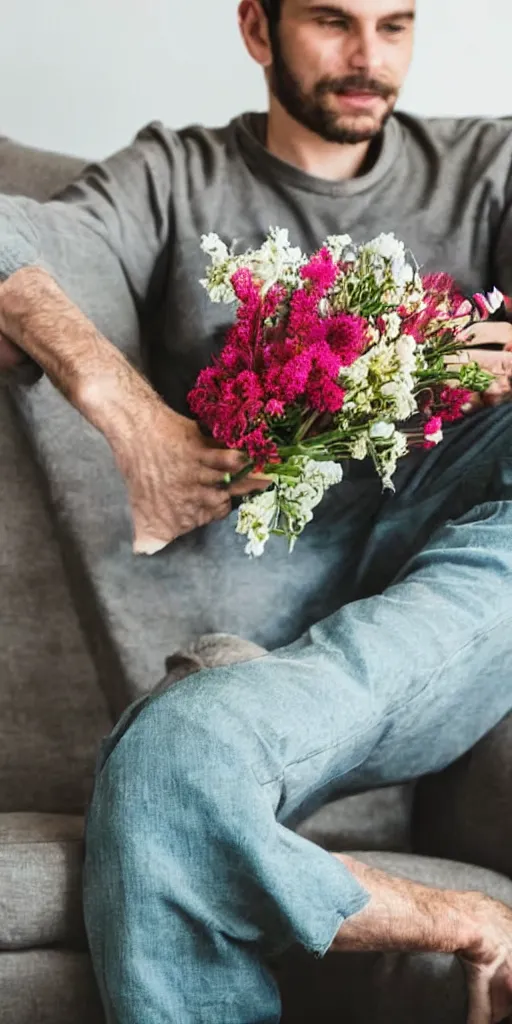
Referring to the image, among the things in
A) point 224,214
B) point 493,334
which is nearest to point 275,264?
point 493,334

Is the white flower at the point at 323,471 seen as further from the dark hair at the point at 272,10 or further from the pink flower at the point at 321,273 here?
the dark hair at the point at 272,10

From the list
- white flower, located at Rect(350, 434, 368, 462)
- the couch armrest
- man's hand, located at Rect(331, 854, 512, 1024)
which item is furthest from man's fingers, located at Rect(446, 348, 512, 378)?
man's hand, located at Rect(331, 854, 512, 1024)

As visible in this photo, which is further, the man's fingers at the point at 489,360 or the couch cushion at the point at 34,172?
the couch cushion at the point at 34,172

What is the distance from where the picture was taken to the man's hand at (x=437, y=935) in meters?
1.32

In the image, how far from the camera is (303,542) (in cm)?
180

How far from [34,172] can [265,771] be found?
121 cm

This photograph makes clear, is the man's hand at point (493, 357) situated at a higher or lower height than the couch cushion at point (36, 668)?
higher

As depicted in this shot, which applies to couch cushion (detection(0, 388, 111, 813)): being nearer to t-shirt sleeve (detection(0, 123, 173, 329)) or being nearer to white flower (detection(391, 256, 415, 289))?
t-shirt sleeve (detection(0, 123, 173, 329))

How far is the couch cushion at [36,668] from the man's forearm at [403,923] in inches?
24.4

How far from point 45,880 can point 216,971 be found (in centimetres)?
23

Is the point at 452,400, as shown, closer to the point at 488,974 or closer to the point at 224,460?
the point at 224,460

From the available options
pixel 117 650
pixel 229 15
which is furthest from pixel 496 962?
pixel 229 15

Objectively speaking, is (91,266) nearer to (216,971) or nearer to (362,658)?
(362,658)

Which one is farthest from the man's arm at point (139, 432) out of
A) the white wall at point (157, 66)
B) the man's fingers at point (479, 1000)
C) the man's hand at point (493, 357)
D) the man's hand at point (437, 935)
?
the white wall at point (157, 66)
